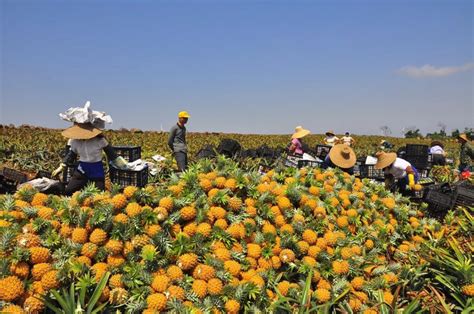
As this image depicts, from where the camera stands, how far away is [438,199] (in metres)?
5.38

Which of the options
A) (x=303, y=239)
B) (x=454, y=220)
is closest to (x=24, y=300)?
(x=303, y=239)

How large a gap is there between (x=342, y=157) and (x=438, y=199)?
1815mm

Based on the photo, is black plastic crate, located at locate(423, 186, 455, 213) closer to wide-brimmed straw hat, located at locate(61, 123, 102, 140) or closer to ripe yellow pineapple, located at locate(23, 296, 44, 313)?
wide-brimmed straw hat, located at locate(61, 123, 102, 140)

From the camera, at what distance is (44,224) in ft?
8.71

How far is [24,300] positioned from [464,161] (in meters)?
11.0

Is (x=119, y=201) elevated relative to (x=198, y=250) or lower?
elevated

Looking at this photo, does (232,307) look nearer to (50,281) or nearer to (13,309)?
(50,281)

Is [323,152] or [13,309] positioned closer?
[13,309]

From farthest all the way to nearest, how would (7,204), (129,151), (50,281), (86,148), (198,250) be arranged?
(129,151) → (86,148) → (7,204) → (198,250) → (50,281)

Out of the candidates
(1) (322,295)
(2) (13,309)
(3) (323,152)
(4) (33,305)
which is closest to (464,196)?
(1) (322,295)

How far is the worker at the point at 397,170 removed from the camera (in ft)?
20.5

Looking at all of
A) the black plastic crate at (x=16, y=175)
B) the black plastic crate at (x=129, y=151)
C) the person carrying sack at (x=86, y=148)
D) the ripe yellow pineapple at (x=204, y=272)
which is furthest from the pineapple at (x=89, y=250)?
the black plastic crate at (x=16, y=175)

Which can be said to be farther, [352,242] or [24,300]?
[352,242]

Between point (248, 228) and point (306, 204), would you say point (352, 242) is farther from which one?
point (248, 228)
